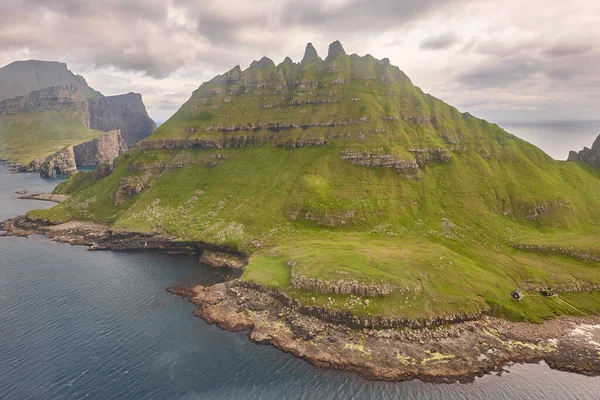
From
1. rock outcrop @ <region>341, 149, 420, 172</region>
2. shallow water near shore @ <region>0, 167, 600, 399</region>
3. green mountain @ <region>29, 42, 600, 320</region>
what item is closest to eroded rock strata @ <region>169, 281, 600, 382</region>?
shallow water near shore @ <region>0, 167, 600, 399</region>

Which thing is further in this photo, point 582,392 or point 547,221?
point 547,221

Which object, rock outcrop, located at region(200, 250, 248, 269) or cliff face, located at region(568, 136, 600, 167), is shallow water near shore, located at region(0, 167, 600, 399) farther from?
cliff face, located at region(568, 136, 600, 167)

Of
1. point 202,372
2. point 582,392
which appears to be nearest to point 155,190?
point 202,372

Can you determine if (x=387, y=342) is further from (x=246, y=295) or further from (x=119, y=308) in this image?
(x=119, y=308)

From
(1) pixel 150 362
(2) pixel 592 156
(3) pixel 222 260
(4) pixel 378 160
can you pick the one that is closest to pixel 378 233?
(4) pixel 378 160

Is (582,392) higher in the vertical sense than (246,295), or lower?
lower

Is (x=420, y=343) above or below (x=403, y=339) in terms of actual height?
below

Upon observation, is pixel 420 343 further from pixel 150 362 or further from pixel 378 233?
pixel 150 362
